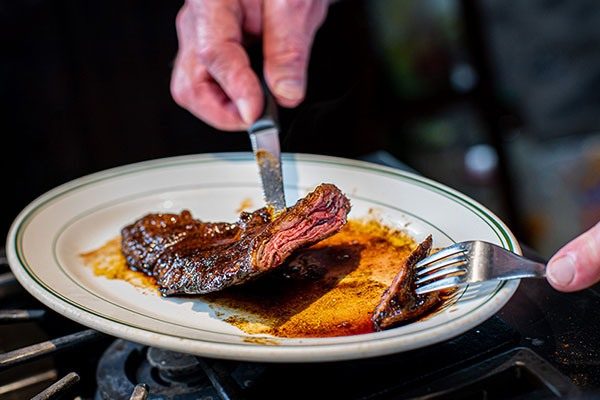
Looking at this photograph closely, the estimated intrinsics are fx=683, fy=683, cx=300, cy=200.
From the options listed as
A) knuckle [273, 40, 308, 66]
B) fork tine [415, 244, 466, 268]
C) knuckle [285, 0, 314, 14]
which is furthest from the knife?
fork tine [415, 244, 466, 268]

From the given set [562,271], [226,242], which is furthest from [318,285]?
[562,271]

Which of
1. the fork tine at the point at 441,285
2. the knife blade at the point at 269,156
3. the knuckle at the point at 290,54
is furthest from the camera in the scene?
the knuckle at the point at 290,54

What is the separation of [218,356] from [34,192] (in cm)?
251

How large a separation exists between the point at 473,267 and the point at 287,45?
3.72 ft

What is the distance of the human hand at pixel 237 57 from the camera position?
211 centimetres

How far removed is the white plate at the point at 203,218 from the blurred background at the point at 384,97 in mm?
439

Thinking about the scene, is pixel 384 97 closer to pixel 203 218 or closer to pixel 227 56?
pixel 227 56

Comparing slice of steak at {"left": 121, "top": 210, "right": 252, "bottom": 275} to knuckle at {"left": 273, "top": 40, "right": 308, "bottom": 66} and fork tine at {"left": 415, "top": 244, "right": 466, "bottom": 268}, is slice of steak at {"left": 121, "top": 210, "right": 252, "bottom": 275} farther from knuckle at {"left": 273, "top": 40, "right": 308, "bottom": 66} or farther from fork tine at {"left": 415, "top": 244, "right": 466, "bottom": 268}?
knuckle at {"left": 273, "top": 40, "right": 308, "bottom": 66}

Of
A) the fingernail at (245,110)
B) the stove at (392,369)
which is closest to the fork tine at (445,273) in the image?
the stove at (392,369)

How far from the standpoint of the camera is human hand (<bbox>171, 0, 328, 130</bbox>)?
2111 millimetres

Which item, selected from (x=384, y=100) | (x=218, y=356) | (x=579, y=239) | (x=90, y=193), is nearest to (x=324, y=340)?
(x=218, y=356)

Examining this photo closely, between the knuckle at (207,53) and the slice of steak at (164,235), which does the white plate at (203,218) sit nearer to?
→ the slice of steak at (164,235)

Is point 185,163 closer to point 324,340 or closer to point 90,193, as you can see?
point 90,193

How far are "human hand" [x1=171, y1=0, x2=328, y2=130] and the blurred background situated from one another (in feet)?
1.25
